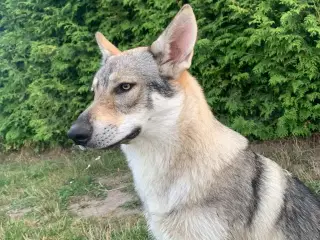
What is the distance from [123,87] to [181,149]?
0.53 m

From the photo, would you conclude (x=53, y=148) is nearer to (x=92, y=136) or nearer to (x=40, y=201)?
(x=40, y=201)

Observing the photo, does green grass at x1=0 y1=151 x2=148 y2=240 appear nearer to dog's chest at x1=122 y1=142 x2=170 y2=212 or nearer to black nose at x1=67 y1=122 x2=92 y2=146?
dog's chest at x1=122 y1=142 x2=170 y2=212

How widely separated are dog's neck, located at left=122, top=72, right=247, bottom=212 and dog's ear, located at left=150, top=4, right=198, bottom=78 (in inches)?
3.4

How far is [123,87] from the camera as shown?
2871 mm

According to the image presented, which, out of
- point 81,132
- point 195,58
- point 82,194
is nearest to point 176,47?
point 81,132

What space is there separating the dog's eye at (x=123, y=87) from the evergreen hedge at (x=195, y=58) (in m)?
2.64

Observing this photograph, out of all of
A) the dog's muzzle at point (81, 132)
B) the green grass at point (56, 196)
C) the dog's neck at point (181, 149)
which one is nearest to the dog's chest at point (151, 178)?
the dog's neck at point (181, 149)

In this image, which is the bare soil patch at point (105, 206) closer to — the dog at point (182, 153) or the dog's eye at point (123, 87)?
the dog at point (182, 153)

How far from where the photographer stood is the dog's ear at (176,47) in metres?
2.89

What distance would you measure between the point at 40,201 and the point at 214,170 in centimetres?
304

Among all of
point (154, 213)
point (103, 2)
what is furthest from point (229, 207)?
point (103, 2)

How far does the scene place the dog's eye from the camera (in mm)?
2861

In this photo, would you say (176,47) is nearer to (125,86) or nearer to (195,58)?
(125,86)

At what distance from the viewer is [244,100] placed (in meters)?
5.74
